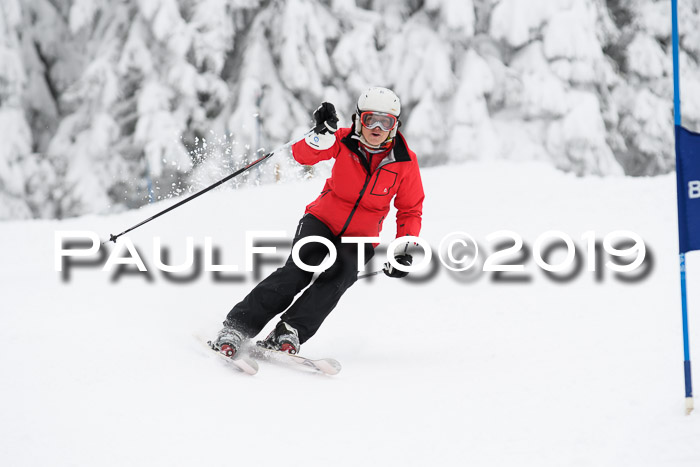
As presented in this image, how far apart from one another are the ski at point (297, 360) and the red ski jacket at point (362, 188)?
0.82 metres

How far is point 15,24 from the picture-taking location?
42.5ft

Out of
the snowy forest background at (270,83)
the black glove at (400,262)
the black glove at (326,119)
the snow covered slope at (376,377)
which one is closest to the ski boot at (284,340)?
the snow covered slope at (376,377)

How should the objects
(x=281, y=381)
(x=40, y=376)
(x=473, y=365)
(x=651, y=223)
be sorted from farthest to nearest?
(x=651, y=223)
(x=473, y=365)
(x=281, y=381)
(x=40, y=376)

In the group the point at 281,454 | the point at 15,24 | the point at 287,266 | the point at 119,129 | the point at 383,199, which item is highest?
the point at 15,24

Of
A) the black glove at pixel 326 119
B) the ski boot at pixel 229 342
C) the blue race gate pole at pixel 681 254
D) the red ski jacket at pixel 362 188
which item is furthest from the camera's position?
the red ski jacket at pixel 362 188

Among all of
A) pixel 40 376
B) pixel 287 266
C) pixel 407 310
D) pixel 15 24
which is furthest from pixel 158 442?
pixel 15 24

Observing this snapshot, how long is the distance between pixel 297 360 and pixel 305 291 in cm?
43

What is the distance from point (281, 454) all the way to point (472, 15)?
11731 millimetres

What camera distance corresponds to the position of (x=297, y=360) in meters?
4.04

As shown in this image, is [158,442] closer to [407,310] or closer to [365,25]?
[407,310]

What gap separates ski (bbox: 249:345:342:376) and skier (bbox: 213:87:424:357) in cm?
4

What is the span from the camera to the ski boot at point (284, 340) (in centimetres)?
407

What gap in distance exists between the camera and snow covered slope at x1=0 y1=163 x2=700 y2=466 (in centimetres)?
269

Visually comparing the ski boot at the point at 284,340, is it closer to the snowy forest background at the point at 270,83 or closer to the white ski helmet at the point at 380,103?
the white ski helmet at the point at 380,103
